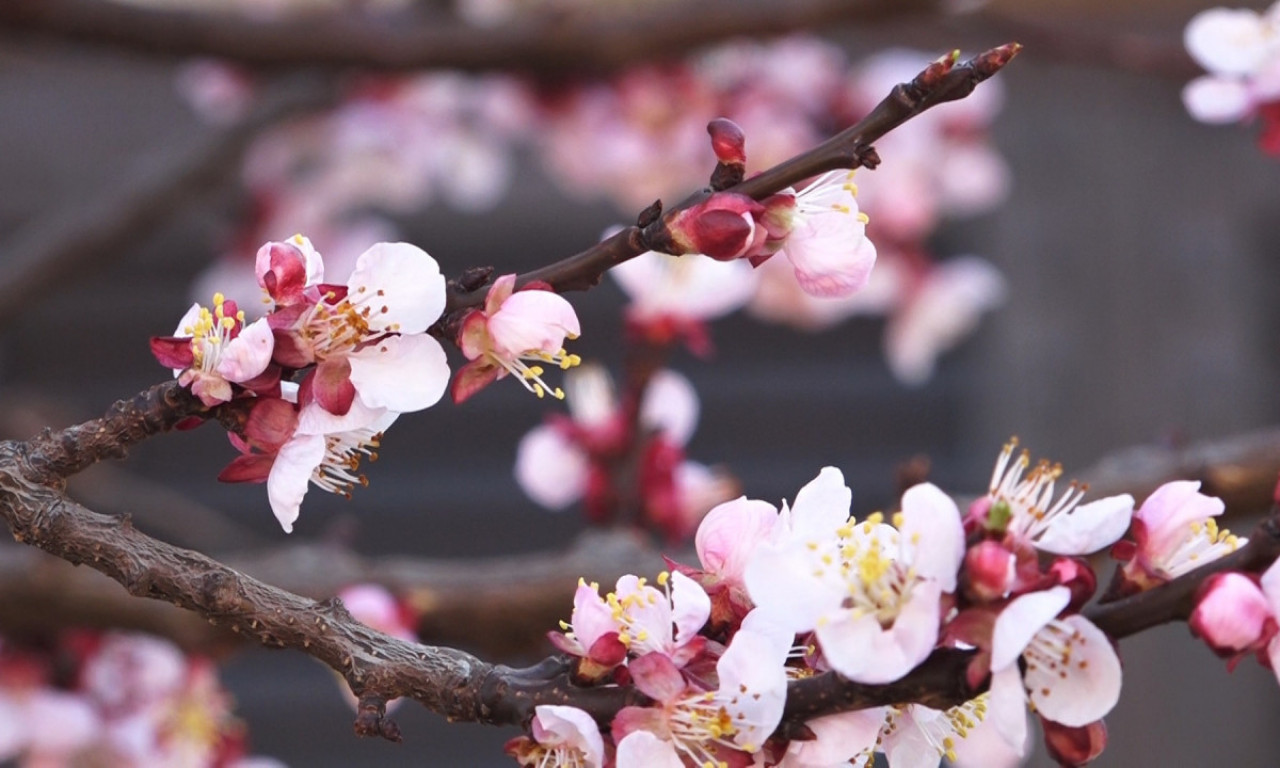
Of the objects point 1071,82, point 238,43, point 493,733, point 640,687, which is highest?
point 1071,82

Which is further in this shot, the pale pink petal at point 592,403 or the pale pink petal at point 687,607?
the pale pink petal at point 592,403

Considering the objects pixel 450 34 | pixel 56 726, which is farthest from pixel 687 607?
pixel 450 34

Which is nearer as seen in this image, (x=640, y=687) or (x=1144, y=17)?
(x=640, y=687)

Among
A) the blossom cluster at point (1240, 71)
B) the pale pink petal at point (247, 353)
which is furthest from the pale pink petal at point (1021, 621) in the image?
the blossom cluster at point (1240, 71)

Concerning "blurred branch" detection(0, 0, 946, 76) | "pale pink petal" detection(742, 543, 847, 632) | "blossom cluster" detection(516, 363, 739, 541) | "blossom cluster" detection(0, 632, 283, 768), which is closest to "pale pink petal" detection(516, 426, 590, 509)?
"blossom cluster" detection(516, 363, 739, 541)

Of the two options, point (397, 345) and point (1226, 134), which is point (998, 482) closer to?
point (397, 345)

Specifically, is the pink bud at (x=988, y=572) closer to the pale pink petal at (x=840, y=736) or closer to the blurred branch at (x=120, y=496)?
the pale pink petal at (x=840, y=736)

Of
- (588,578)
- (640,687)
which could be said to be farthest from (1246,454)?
(640,687)
